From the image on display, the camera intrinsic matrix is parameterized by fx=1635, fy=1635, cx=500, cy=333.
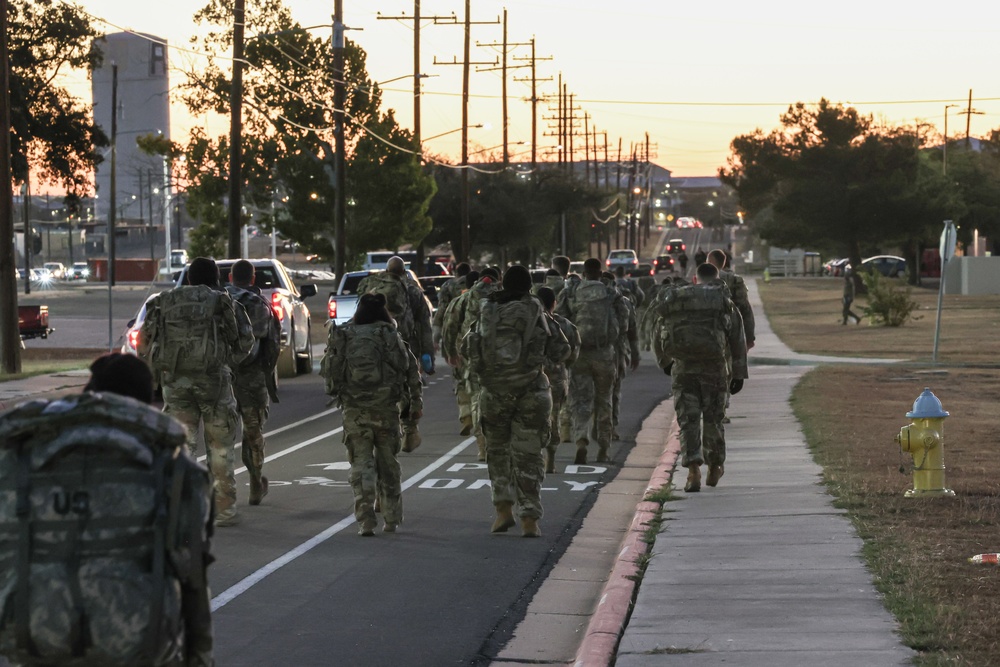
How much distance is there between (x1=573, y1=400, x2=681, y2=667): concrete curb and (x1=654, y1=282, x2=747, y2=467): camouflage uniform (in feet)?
2.07

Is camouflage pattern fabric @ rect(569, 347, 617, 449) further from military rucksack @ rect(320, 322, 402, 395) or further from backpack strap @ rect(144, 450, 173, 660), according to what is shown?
backpack strap @ rect(144, 450, 173, 660)

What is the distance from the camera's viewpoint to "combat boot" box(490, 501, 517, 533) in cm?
1143

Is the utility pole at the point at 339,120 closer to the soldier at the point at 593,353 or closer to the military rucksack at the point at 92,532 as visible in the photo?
the soldier at the point at 593,353

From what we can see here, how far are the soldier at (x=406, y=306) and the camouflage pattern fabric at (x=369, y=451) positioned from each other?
4283 millimetres

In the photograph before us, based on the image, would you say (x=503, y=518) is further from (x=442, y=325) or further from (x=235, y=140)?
(x=235, y=140)

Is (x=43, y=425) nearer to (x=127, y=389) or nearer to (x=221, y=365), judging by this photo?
(x=127, y=389)

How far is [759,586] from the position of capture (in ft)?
29.6

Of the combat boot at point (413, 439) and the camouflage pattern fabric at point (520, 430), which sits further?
the combat boot at point (413, 439)

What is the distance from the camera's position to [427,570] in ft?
33.1

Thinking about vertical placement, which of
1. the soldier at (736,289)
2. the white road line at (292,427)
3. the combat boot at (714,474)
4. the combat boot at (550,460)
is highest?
the soldier at (736,289)

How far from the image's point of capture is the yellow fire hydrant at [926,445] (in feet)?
40.1

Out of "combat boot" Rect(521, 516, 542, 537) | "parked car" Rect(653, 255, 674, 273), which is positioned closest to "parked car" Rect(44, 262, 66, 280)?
"parked car" Rect(653, 255, 674, 273)

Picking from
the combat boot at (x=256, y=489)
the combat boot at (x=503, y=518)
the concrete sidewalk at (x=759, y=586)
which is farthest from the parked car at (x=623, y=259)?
the combat boot at (x=503, y=518)

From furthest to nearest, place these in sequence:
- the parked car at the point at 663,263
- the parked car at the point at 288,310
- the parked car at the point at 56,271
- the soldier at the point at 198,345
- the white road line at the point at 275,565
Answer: the parked car at the point at 56,271
the parked car at the point at 663,263
the parked car at the point at 288,310
the soldier at the point at 198,345
the white road line at the point at 275,565
